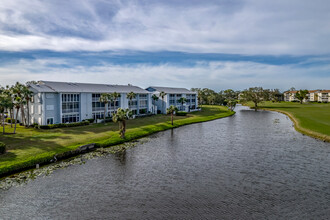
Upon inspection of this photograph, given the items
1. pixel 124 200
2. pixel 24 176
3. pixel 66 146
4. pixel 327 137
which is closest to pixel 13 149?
pixel 66 146

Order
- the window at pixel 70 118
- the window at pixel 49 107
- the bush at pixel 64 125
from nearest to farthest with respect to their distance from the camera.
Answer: the bush at pixel 64 125 → the window at pixel 49 107 → the window at pixel 70 118

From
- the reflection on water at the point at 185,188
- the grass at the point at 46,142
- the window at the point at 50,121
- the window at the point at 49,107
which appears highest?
the window at the point at 49,107

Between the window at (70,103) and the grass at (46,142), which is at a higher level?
the window at (70,103)

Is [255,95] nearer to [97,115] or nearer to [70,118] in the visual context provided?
[97,115]

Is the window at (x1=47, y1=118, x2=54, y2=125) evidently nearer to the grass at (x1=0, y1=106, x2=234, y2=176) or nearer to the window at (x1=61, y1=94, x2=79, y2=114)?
the window at (x1=61, y1=94, x2=79, y2=114)

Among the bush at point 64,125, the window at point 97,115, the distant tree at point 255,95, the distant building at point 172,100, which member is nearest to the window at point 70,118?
the bush at point 64,125

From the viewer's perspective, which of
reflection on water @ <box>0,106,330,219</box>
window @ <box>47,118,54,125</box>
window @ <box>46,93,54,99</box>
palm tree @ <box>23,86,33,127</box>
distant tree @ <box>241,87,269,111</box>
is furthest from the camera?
distant tree @ <box>241,87,269,111</box>

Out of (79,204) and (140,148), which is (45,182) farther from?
(140,148)

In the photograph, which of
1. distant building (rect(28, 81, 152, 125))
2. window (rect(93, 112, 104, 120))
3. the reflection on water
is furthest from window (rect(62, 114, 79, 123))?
the reflection on water

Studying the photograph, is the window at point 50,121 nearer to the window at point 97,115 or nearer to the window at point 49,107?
the window at point 49,107
